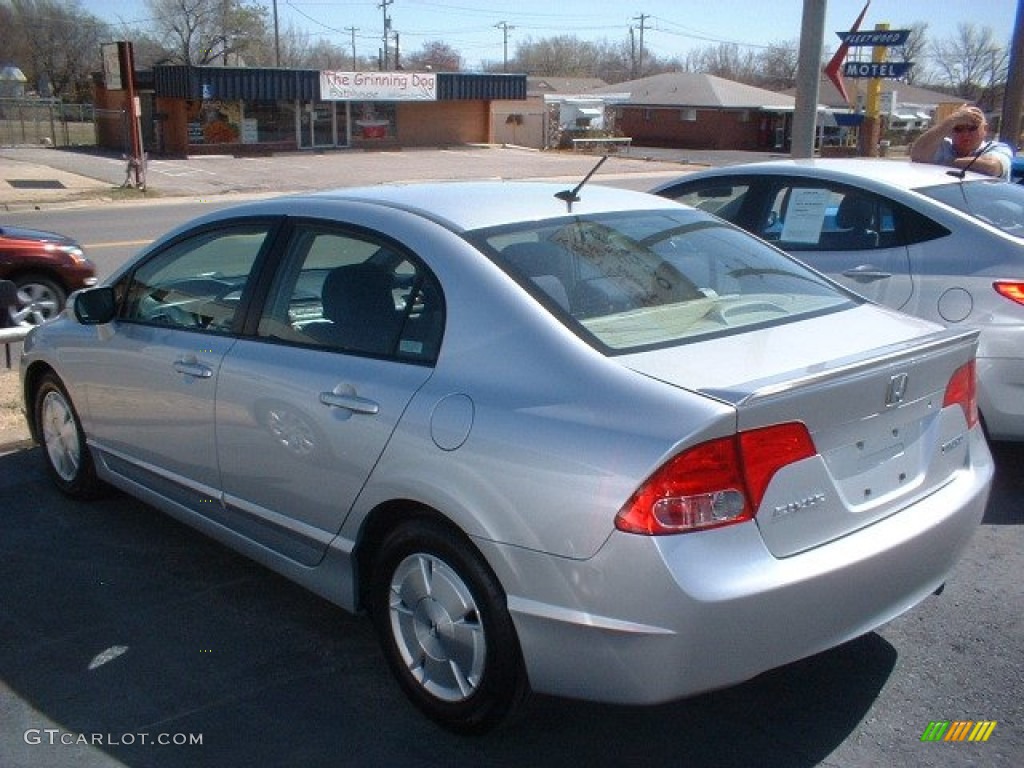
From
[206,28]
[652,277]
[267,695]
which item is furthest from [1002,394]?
[206,28]

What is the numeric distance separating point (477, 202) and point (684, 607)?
1.79 meters

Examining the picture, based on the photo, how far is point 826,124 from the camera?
6022 centimetres

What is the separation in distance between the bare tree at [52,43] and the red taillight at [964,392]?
78.6 m

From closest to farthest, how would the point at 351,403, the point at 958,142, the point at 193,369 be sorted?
the point at 351,403, the point at 193,369, the point at 958,142

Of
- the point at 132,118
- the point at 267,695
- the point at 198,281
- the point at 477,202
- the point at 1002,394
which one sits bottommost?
the point at 267,695

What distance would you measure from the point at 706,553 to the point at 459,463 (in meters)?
0.77

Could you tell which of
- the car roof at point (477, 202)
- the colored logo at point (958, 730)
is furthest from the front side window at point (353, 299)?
the colored logo at point (958, 730)

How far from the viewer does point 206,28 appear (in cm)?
7144

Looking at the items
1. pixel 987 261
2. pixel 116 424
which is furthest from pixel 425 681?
pixel 987 261

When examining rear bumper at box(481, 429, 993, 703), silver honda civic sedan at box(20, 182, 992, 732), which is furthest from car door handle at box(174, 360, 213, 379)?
rear bumper at box(481, 429, 993, 703)

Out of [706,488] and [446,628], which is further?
[446,628]

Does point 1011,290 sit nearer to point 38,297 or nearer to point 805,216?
point 805,216

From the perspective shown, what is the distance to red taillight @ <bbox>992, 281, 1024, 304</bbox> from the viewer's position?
5.29 m

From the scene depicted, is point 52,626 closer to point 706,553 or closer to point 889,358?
point 706,553
